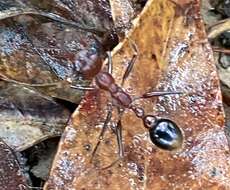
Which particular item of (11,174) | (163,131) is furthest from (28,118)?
(163,131)

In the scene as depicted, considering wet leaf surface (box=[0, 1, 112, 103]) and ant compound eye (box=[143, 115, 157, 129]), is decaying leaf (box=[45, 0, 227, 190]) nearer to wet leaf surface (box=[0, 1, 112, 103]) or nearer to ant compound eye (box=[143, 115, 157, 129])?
ant compound eye (box=[143, 115, 157, 129])

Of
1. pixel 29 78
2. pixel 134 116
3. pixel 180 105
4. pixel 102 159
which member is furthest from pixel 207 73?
pixel 29 78

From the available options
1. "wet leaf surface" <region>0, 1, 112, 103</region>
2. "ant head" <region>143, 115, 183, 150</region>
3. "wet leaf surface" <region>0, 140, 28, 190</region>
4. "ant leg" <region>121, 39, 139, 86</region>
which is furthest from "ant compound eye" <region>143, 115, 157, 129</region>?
→ "wet leaf surface" <region>0, 140, 28, 190</region>

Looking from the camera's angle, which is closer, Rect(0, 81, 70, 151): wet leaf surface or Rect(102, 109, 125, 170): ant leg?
Rect(102, 109, 125, 170): ant leg

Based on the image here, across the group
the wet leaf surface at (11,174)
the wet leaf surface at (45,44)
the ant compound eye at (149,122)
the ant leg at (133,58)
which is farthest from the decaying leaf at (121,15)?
the wet leaf surface at (11,174)

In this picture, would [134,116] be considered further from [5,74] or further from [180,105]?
[5,74]
